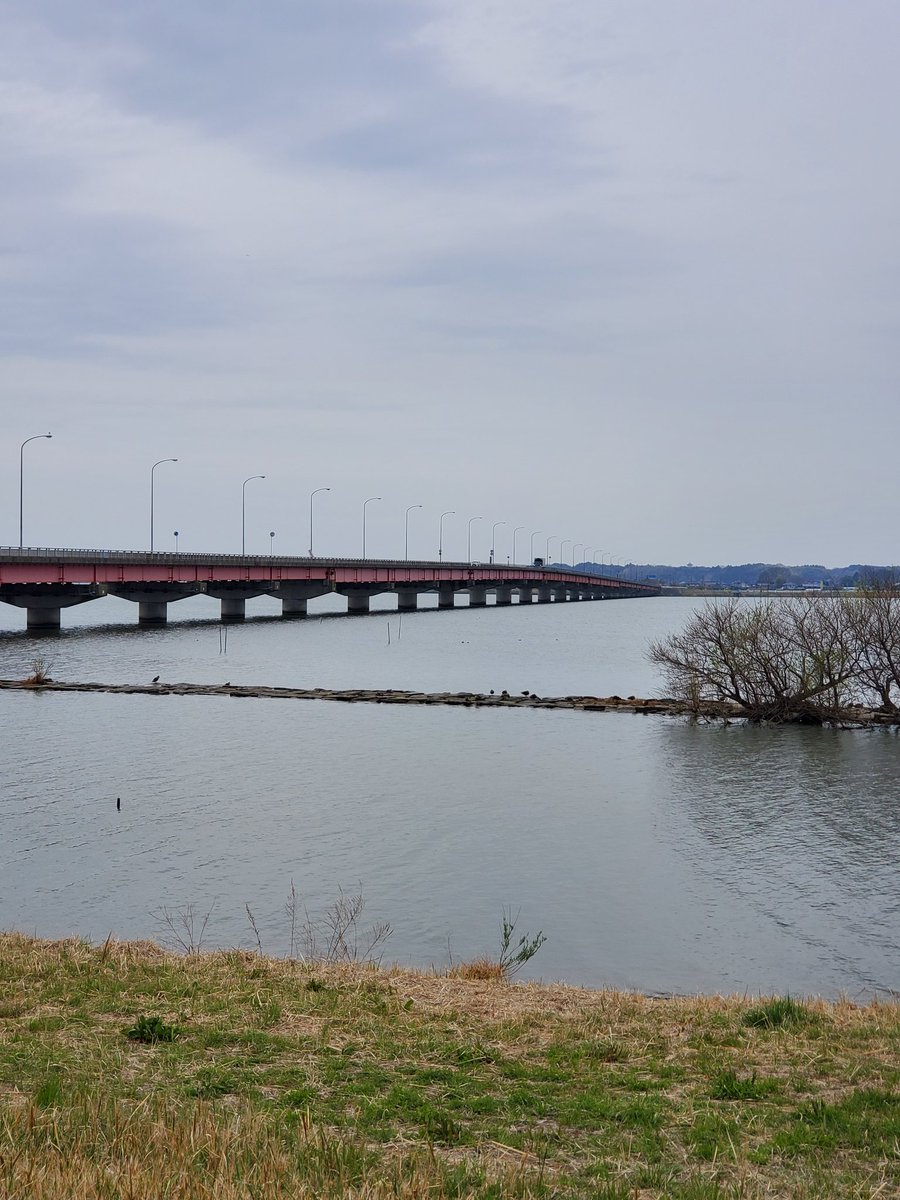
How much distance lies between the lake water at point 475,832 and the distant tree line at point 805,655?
2.29 metres

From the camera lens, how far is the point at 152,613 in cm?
13012

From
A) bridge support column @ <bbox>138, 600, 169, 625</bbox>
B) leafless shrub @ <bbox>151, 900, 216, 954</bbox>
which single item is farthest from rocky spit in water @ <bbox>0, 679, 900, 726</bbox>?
bridge support column @ <bbox>138, 600, 169, 625</bbox>

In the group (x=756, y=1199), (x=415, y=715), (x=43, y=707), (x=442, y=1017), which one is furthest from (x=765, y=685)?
(x=756, y=1199)

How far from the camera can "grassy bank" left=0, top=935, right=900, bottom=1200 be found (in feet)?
25.0

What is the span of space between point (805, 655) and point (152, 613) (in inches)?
3647

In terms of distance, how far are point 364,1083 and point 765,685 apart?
4631cm

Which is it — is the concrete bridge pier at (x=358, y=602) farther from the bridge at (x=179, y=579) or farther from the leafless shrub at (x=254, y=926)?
the leafless shrub at (x=254, y=926)

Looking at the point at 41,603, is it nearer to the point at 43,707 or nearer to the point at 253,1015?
the point at 43,707

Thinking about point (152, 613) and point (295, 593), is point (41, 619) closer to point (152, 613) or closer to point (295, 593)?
point (152, 613)

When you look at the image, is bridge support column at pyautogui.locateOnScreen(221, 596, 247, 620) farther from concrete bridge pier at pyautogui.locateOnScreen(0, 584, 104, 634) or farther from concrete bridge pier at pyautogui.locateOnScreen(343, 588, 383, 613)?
concrete bridge pier at pyautogui.locateOnScreen(0, 584, 104, 634)

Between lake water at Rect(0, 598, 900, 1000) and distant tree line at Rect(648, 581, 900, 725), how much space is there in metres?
2.29

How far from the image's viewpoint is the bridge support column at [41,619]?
111 m

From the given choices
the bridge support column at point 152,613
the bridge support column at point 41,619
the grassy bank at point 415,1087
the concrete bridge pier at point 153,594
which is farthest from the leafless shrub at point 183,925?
the bridge support column at point 152,613

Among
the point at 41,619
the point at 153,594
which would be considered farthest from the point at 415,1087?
the point at 153,594
